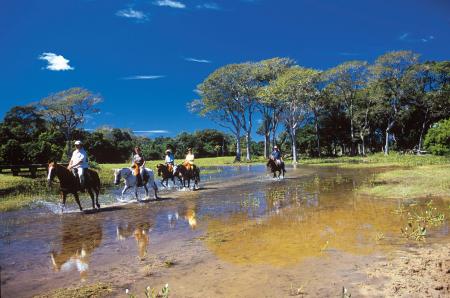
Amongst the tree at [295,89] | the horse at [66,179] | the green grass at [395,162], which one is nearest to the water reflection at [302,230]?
the horse at [66,179]

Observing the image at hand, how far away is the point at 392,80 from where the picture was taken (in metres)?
62.3

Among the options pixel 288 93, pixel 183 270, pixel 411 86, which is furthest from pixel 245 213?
pixel 411 86

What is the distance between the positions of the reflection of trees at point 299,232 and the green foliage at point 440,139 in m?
38.7

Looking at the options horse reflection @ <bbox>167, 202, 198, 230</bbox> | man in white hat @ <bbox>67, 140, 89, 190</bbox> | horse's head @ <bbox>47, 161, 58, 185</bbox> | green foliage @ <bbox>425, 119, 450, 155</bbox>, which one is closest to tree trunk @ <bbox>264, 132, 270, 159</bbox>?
green foliage @ <bbox>425, 119, 450, 155</bbox>

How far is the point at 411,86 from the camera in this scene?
62500 millimetres

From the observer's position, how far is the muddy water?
6746mm

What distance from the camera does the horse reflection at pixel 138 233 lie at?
939 centimetres

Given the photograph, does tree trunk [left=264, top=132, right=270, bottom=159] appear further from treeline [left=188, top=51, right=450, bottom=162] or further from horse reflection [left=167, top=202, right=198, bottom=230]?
horse reflection [left=167, top=202, right=198, bottom=230]

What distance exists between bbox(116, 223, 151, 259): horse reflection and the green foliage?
143ft

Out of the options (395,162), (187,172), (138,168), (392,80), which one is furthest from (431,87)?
(138,168)

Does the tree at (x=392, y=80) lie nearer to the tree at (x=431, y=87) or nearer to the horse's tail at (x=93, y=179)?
the tree at (x=431, y=87)

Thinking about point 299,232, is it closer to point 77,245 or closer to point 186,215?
point 186,215

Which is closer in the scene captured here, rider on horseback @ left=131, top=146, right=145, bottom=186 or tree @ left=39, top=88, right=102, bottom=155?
rider on horseback @ left=131, top=146, right=145, bottom=186

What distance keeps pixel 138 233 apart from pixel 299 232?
4.58 meters
